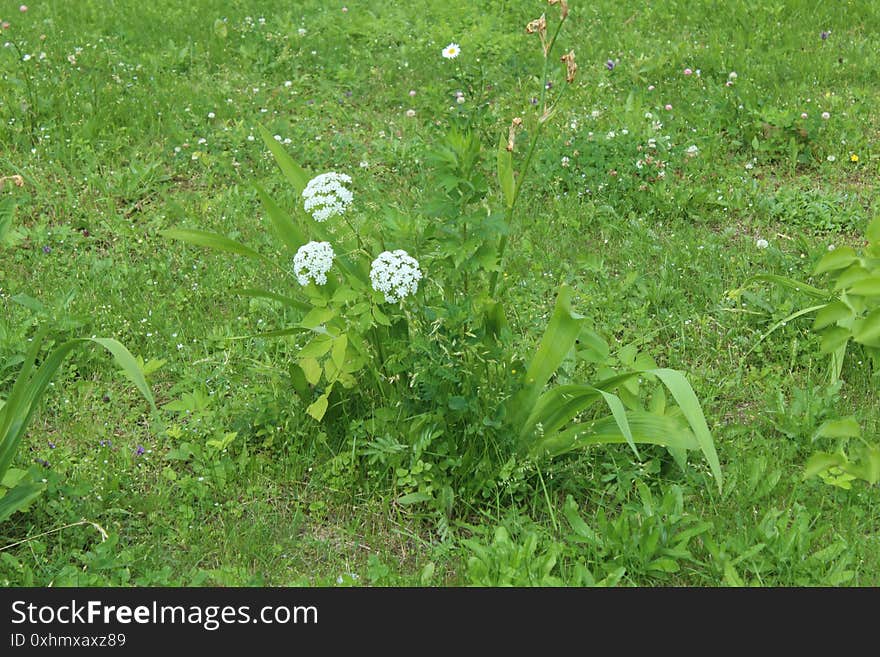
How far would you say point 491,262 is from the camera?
3174 mm

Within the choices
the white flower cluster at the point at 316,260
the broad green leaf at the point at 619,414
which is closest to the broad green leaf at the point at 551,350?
the broad green leaf at the point at 619,414

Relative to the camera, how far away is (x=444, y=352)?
322 cm

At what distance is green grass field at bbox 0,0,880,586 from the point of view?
3.17 metres

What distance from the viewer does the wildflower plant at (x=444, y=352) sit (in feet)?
10.4

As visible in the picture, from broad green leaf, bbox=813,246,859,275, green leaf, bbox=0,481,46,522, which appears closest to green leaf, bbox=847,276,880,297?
broad green leaf, bbox=813,246,859,275

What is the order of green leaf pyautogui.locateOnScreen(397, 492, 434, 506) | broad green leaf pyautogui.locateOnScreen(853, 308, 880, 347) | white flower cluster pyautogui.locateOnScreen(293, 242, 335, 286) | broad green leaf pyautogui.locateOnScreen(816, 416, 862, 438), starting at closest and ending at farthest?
1. broad green leaf pyautogui.locateOnScreen(816, 416, 862, 438)
2. broad green leaf pyautogui.locateOnScreen(853, 308, 880, 347)
3. white flower cluster pyautogui.locateOnScreen(293, 242, 335, 286)
4. green leaf pyautogui.locateOnScreen(397, 492, 434, 506)

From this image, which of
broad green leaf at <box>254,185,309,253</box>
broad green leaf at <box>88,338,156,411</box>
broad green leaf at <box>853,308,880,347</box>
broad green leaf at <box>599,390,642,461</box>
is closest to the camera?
broad green leaf at <box>88,338,156,411</box>

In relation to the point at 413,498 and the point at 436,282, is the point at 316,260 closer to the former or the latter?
the point at 436,282

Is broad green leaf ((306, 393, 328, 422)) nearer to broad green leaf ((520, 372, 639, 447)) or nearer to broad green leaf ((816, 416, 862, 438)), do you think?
broad green leaf ((520, 372, 639, 447))

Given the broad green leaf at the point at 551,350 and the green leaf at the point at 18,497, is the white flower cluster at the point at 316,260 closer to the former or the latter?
the broad green leaf at the point at 551,350

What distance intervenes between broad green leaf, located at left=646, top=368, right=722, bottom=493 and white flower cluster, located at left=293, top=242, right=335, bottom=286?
104 cm

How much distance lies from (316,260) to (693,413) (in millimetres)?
1216

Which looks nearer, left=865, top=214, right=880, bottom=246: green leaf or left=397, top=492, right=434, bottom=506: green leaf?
left=397, top=492, right=434, bottom=506: green leaf

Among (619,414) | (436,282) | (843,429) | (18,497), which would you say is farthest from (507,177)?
(18,497)
